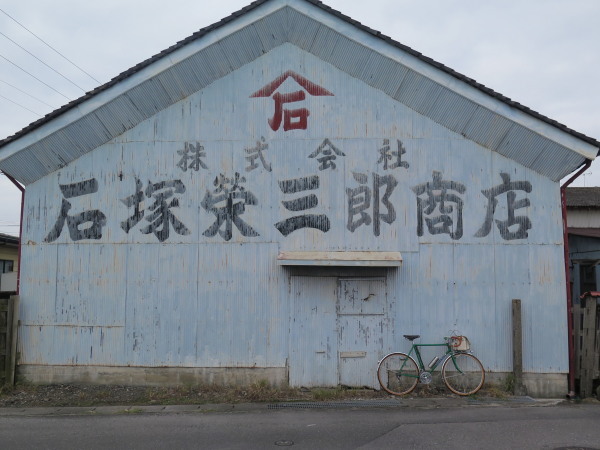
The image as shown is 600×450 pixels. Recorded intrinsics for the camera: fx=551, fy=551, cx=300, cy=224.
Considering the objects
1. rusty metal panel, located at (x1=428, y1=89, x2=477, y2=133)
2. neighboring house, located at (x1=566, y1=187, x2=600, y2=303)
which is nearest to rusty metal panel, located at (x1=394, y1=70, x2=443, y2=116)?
rusty metal panel, located at (x1=428, y1=89, x2=477, y2=133)

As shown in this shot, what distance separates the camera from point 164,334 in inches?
458

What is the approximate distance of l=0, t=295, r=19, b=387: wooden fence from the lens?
11578mm

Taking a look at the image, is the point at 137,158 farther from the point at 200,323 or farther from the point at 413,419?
the point at 413,419

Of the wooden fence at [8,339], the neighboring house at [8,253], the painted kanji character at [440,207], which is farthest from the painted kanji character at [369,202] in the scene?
the neighboring house at [8,253]

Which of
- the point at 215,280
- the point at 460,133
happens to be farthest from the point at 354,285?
the point at 460,133

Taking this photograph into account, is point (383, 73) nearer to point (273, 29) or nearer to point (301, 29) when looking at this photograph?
point (301, 29)

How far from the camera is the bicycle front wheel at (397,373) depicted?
1116cm

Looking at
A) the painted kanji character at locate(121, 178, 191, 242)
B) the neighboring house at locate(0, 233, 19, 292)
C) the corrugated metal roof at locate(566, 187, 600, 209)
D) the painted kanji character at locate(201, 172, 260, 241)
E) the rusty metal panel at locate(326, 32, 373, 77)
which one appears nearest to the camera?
the rusty metal panel at locate(326, 32, 373, 77)

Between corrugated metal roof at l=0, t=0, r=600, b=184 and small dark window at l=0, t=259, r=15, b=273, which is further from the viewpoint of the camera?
small dark window at l=0, t=259, r=15, b=273

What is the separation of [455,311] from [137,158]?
756 centimetres

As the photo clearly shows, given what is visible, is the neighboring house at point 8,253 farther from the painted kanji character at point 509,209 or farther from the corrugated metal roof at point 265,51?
the painted kanji character at point 509,209

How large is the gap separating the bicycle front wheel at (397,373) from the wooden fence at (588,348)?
3270mm

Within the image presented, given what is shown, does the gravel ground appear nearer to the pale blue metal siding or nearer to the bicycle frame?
the pale blue metal siding

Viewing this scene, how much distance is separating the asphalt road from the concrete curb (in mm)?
179
